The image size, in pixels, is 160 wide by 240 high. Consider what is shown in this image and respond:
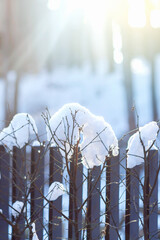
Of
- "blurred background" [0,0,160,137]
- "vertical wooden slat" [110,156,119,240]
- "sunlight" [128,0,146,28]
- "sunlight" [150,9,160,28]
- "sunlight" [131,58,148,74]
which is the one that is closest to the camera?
"vertical wooden slat" [110,156,119,240]

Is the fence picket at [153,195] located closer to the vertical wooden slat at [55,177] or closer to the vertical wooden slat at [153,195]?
the vertical wooden slat at [153,195]

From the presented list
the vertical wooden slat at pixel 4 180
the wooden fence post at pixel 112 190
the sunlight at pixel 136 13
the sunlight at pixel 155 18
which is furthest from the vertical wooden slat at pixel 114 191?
the sunlight at pixel 155 18

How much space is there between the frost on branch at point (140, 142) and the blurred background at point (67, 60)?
10.4 m

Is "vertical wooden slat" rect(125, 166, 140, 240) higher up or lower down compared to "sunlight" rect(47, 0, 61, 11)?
lower down

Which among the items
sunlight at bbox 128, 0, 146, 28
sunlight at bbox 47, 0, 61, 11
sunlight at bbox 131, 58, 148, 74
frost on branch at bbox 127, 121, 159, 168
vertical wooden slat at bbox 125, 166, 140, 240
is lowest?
vertical wooden slat at bbox 125, 166, 140, 240

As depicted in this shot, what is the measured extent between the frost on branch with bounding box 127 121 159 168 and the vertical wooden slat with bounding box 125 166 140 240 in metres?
0.12

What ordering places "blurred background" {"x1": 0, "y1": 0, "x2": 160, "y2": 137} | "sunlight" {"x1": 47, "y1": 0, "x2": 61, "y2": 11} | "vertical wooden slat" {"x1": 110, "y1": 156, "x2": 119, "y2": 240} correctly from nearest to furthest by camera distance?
"vertical wooden slat" {"x1": 110, "y1": 156, "x2": 119, "y2": 240} → "blurred background" {"x1": 0, "y1": 0, "x2": 160, "y2": 137} → "sunlight" {"x1": 47, "y1": 0, "x2": 61, "y2": 11}

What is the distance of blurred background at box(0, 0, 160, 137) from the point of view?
13266mm

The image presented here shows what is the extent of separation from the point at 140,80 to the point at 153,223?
42.9ft

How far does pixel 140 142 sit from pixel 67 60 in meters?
13.7

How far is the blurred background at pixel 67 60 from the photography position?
13.3 meters

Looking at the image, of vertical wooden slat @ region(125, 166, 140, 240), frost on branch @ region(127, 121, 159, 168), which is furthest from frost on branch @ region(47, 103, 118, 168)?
vertical wooden slat @ region(125, 166, 140, 240)

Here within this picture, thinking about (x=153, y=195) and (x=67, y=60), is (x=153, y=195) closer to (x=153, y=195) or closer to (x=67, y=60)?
(x=153, y=195)

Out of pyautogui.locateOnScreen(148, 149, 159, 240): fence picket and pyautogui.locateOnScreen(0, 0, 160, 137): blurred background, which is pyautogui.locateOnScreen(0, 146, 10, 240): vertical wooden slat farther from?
pyautogui.locateOnScreen(0, 0, 160, 137): blurred background
